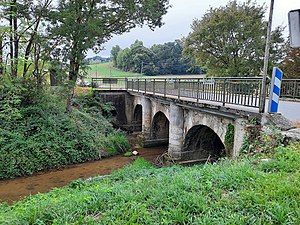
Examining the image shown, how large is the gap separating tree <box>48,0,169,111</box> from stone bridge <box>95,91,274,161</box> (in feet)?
15.4

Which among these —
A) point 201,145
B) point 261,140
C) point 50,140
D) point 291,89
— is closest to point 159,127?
point 201,145

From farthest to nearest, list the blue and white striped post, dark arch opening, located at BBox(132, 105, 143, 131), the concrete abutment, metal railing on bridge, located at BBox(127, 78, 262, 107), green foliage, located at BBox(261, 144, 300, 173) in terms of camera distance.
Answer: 1. dark arch opening, located at BBox(132, 105, 143, 131)
2. the concrete abutment
3. metal railing on bridge, located at BBox(127, 78, 262, 107)
4. the blue and white striped post
5. green foliage, located at BBox(261, 144, 300, 173)

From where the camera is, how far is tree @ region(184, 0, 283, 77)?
15.3 m

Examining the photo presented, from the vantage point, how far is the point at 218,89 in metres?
7.06

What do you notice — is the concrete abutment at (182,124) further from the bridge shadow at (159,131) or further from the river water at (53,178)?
the river water at (53,178)

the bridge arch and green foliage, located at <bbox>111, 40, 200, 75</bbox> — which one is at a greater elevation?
green foliage, located at <bbox>111, 40, 200, 75</bbox>

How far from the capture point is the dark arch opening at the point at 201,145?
9.96 metres

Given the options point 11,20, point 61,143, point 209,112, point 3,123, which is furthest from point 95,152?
point 11,20

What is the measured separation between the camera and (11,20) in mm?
10586

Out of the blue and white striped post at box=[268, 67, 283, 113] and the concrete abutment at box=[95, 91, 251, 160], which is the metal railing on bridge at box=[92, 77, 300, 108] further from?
the concrete abutment at box=[95, 91, 251, 160]

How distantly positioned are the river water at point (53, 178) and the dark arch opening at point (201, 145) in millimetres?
2312

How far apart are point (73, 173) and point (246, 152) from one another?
7376 mm

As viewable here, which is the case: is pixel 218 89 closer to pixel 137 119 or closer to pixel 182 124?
pixel 182 124

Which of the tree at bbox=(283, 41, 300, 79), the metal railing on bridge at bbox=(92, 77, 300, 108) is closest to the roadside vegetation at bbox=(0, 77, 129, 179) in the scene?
the metal railing on bridge at bbox=(92, 77, 300, 108)
